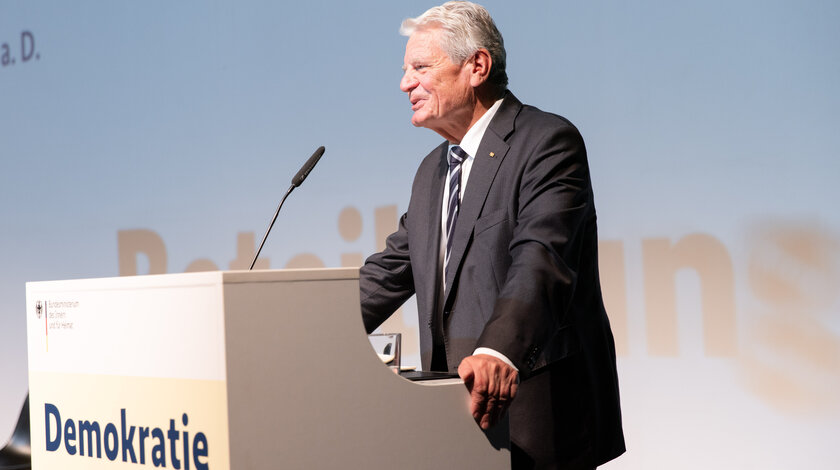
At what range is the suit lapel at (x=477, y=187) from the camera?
6.01 feet

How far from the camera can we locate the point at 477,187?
185cm

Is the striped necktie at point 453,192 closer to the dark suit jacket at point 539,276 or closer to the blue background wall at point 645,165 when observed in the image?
the dark suit jacket at point 539,276

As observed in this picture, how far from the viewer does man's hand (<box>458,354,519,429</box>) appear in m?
1.46

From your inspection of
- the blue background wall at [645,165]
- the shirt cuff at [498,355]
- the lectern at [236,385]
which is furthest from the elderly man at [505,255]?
the blue background wall at [645,165]

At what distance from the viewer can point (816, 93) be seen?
9.03 ft

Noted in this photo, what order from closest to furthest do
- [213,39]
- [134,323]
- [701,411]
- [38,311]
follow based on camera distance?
[134,323], [38,311], [701,411], [213,39]

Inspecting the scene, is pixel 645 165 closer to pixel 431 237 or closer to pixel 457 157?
pixel 457 157

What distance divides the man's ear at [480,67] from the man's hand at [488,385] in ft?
2.50

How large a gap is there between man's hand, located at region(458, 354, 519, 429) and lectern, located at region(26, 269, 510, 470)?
2 centimetres

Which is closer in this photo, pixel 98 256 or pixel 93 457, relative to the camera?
pixel 93 457

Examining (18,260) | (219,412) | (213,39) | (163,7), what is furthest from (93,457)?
(18,260)

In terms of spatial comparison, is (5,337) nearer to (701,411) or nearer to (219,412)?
(701,411)

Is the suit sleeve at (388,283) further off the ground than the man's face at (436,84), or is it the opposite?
the man's face at (436,84)

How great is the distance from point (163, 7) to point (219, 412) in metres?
3.68
